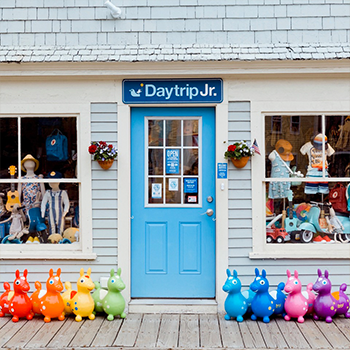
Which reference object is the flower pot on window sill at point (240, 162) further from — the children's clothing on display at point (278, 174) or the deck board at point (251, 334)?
the deck board at point (251, 334)

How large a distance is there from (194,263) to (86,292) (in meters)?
1.28

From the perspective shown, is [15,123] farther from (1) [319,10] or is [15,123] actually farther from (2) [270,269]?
(1) [319,10]

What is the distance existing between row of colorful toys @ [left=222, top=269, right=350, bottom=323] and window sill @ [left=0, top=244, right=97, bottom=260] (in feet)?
5.43

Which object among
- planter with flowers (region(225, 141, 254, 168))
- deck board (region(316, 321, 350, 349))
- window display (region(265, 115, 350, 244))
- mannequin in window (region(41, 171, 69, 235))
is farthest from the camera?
mannequin in window (region(41, 171, 69, 235))

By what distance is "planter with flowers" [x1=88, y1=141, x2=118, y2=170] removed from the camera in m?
5.06

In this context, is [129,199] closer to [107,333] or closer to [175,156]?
[175,156]

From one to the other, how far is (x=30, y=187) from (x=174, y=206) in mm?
1741

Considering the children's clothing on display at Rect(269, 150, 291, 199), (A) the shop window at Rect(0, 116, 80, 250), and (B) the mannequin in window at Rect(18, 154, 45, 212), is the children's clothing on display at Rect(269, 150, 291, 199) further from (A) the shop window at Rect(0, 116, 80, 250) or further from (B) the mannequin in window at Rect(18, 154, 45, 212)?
(B) the mannequin in window at Rect(18, 154, 45, 212)

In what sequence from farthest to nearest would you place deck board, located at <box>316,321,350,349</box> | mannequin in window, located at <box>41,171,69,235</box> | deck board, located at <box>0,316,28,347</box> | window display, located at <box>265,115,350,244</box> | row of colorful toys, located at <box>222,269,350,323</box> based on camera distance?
1. mannequin in window, located at <box>41,171,69,235</box>
2. window display, located at <box>265,115,350,244</box>
3. row of colorful toys, located at <box>222,269,350,323</box>
4. deck board, located at <box>0,316,28,347</box>
5. deck board, located at <box>316,321,350,349</box>

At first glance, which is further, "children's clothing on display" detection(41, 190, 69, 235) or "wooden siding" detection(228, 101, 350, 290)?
"children's clothing on display" detection(41, 190, 69, 235)

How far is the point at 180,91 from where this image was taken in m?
5.21

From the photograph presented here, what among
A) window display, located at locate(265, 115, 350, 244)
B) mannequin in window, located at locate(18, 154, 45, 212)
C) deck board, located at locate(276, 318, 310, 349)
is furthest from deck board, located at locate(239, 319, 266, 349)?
mannequin in window, located at locate(18, 154, 45, 212)

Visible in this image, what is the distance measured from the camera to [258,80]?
17.1 ft

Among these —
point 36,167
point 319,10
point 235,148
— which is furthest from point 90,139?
point 319,10
